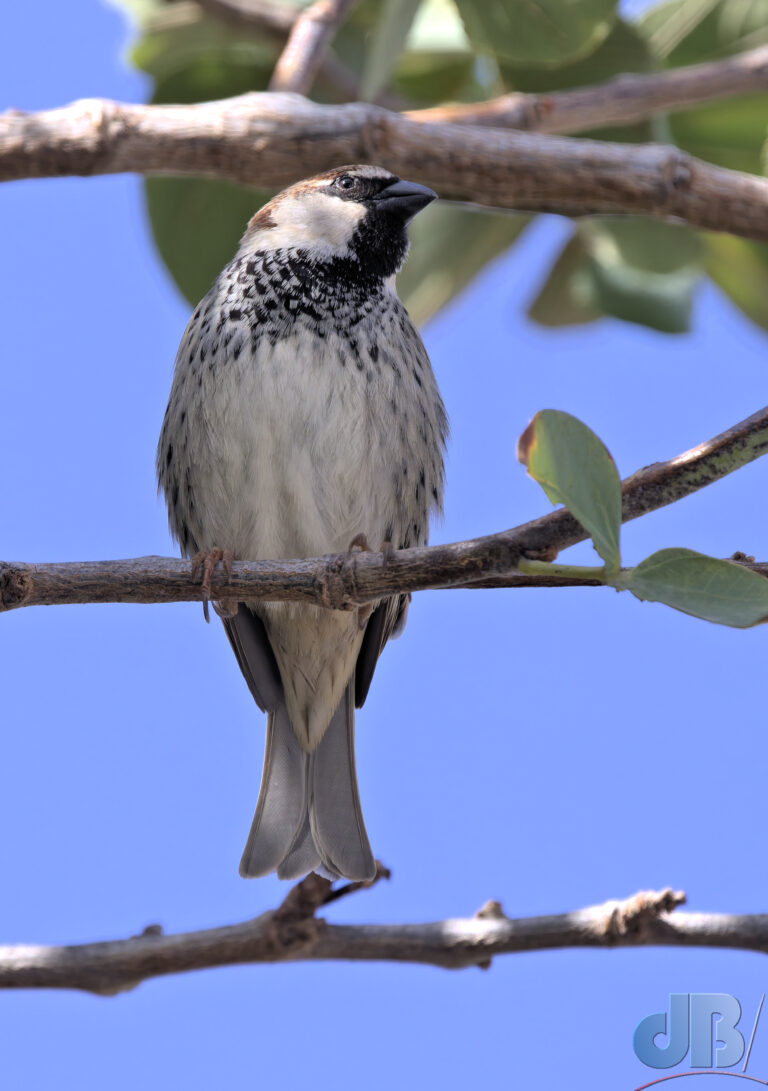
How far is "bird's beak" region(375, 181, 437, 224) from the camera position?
3.06 metres

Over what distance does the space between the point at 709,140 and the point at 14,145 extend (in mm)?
1724

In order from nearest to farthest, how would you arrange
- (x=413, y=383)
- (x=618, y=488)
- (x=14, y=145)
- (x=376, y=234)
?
(x=618, y=488)
(x=14, y=145)
(x=413, y=383)
(x=376, y=234)

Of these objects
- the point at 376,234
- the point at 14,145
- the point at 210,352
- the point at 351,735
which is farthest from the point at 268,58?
the point at 351,735

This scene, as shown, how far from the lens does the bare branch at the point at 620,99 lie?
2719mm

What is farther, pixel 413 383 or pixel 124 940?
pixel 413 383

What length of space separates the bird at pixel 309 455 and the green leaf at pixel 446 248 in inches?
6.0

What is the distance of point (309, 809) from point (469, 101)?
5.90ft

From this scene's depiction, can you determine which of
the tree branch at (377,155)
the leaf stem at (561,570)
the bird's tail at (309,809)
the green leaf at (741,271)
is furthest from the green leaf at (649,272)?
the leaf stem at (561,570)

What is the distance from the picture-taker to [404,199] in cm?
308

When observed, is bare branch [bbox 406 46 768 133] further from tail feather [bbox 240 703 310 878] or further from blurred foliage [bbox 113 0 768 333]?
tail feather [bbox 240 703 310 878]

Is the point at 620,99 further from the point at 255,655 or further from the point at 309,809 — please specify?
the point at 309,809

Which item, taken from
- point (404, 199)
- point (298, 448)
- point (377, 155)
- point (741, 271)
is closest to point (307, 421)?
point (298, 448)

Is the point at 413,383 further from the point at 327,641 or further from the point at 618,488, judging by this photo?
the point at 618,488

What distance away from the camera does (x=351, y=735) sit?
3.02 meters
